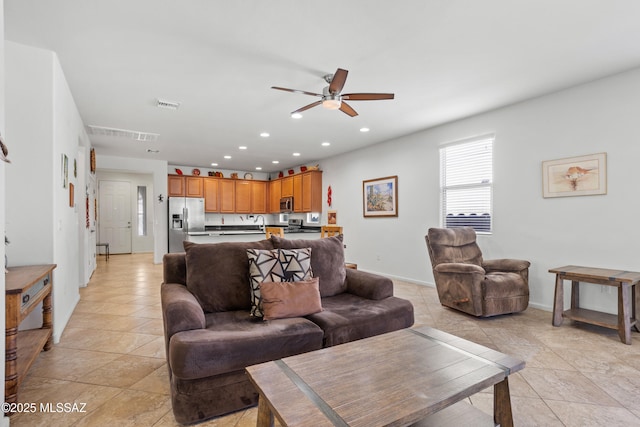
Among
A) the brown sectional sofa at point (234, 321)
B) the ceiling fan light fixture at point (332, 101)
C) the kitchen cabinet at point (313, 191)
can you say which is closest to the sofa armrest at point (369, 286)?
the brown sectional sofa at point (234, 321)

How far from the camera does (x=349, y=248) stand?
6902 millimetres

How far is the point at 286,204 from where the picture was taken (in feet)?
27.8

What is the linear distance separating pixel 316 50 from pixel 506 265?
3208 mm

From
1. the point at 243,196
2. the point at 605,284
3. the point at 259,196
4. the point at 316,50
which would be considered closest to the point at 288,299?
the point at 316,50

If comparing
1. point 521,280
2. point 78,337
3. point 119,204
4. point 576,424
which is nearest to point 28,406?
point 78,337

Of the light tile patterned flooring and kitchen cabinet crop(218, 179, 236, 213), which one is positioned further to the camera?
kitchen cabinet crop(218, 179, 236, 213)

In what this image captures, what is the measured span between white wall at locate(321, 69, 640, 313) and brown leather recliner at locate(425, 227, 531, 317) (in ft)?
1.29

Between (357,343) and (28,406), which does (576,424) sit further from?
(28,406)

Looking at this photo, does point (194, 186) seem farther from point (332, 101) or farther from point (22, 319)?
point (22, 319)

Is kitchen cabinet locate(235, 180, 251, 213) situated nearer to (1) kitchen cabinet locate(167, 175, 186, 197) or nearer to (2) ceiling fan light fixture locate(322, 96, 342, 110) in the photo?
(1) kitchen cabinet locate(167, 175, 186, 197)

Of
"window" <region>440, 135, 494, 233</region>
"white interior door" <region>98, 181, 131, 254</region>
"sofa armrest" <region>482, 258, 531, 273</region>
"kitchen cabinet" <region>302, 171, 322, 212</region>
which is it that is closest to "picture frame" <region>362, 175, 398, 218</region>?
"window" <region>440, 135, 494, 233</region>

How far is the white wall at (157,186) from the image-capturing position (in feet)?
23.7

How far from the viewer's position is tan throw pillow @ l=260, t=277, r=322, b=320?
2203mm

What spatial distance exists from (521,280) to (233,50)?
12.4 ft
